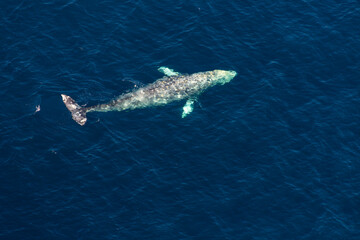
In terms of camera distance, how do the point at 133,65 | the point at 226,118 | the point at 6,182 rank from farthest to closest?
the point at 133,65, the point at 226,118, the point at 6,182

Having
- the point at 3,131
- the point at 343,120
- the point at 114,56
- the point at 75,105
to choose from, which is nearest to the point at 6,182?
the point at 3,131

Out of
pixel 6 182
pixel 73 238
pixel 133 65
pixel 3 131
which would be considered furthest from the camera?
pixel 133 65

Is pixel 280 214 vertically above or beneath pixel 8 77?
beneath

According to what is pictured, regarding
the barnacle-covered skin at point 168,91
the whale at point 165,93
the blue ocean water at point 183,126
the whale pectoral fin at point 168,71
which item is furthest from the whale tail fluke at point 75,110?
the whale pectoral fin at point 168,71

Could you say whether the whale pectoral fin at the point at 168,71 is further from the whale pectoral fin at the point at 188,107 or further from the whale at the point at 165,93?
the whale pectoral fin at the point at 188,107

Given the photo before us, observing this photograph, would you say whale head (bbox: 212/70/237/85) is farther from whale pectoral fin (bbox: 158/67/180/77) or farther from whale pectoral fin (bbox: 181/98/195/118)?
whale pectoral fin (bbox: 158/67/180/77)

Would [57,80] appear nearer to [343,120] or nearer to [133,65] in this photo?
[133,65]

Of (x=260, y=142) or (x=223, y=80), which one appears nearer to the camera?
(x=260, y=142)

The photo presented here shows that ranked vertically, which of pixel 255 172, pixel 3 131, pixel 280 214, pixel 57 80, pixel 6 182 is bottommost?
pixel 280 214
